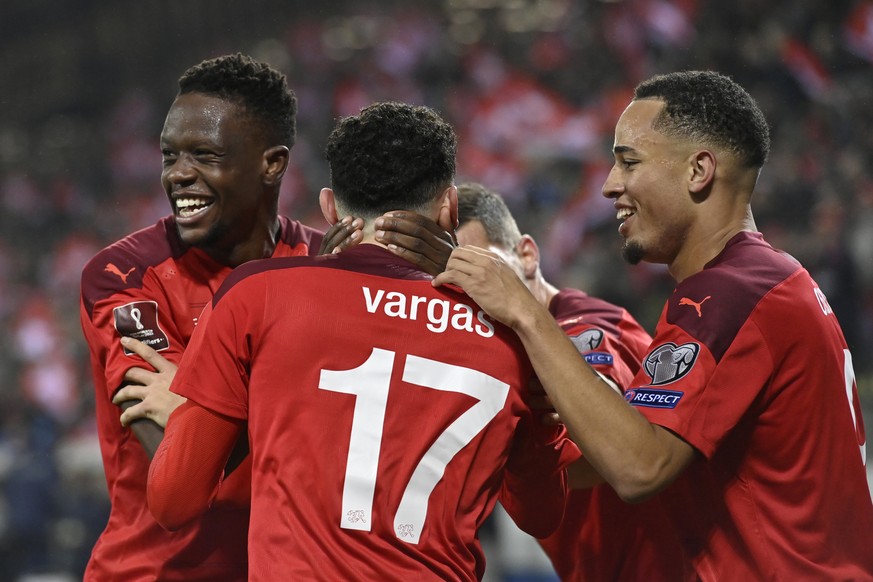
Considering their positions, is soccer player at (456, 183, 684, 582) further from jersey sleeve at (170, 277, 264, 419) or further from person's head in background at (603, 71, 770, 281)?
jersey sleeve at (170, 277, 264, 419)

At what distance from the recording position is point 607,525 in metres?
3.47

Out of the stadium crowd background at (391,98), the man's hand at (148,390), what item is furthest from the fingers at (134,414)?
the stadium crowd background at (391,98)

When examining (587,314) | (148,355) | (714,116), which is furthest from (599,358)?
(148,355)

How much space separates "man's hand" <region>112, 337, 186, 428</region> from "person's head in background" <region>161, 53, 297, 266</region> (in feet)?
1.34

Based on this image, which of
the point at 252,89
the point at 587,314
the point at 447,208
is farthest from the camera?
the point at 587,314

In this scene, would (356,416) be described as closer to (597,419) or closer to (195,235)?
(597,419)

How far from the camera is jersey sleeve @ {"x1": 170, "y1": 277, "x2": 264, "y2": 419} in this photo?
2301mm

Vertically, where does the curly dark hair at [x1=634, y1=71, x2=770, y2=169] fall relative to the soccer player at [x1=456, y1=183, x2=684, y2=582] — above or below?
above

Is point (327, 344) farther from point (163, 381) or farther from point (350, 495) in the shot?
point (163, 381)

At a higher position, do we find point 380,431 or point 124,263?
point 124,263

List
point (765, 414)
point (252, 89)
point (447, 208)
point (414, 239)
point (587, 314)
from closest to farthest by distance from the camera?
point (414, 239)
point (447, 208)
point (765, 414)
point (252, 89)
point (587, 314)

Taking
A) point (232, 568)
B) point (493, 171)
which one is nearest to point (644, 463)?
point (232, 568)

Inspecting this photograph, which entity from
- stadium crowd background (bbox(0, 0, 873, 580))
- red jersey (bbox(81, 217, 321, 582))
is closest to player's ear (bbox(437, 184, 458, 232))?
red jersey (bbox(81, 217, 321, 582))

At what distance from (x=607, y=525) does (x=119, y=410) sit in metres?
1.60
